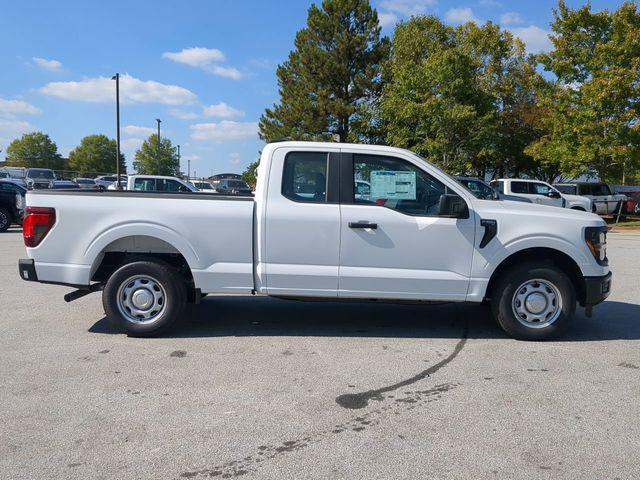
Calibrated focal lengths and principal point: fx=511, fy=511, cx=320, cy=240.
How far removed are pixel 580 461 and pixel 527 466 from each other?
0.34 meters

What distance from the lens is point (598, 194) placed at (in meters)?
26.2

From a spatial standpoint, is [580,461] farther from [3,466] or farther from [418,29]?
[418,29]

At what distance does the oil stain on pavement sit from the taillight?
3.35 m

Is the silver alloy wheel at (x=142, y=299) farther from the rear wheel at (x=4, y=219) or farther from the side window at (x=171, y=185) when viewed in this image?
the rear wheel at (x=4, y=219)

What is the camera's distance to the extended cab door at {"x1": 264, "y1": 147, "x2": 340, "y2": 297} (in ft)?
16.5

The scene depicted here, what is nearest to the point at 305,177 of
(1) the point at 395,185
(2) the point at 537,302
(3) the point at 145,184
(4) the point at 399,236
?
(1) the point at 395,185

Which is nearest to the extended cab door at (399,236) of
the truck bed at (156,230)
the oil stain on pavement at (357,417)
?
the oil stain on pavement at (357,417)

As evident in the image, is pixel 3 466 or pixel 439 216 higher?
pixel 439 216

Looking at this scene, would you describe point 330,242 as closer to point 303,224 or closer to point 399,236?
point 303,224

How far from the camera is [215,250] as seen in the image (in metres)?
5.11

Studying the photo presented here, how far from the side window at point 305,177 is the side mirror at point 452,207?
1.14 meters

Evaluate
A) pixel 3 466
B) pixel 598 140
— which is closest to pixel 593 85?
pixel 598 140

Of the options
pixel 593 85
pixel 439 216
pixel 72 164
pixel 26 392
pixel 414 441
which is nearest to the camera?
pixel 414 441

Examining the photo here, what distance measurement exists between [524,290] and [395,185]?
1699 mm
